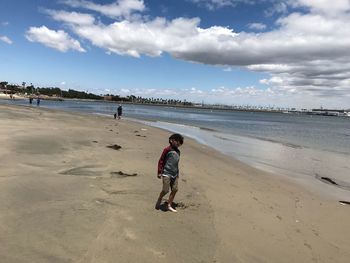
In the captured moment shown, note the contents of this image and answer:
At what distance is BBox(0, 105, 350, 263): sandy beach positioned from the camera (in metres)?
5.92

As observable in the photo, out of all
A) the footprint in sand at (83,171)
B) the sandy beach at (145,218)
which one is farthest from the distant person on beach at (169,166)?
the footprint in sand at (83,171)

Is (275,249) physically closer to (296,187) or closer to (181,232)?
(181,232)

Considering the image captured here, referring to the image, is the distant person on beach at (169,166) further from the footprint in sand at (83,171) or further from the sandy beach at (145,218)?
the footprint in sand at (83,171)

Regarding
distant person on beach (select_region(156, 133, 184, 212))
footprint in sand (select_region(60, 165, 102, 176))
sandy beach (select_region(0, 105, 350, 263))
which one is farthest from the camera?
footprint in sand (select_region(60, 165, 102, 176))

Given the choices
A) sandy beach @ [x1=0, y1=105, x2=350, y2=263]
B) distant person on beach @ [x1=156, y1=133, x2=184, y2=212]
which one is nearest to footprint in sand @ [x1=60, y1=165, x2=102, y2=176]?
sandy beach @ [x1=0, y1=105, x2=350, y2=263]

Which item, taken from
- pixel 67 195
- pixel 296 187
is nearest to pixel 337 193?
pixel 296 187

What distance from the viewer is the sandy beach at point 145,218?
19.4 ft

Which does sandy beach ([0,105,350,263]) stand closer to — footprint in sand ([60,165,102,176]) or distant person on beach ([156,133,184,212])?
footprint in sand ([60,165,102,176])

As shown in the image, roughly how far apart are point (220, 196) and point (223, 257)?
162 inches

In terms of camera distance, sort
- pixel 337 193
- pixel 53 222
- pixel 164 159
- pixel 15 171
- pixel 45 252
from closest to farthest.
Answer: pixel 45 252 → pixel 53 222 → pixel 164 159 → pixel 15 171 → pixel 337 193

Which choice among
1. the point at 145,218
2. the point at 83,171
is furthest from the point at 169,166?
the point at 83,171

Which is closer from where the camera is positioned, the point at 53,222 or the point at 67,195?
the point at 53,222

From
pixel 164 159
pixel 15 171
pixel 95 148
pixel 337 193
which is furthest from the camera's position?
pixel 95 148

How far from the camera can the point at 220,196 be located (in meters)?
10.2
